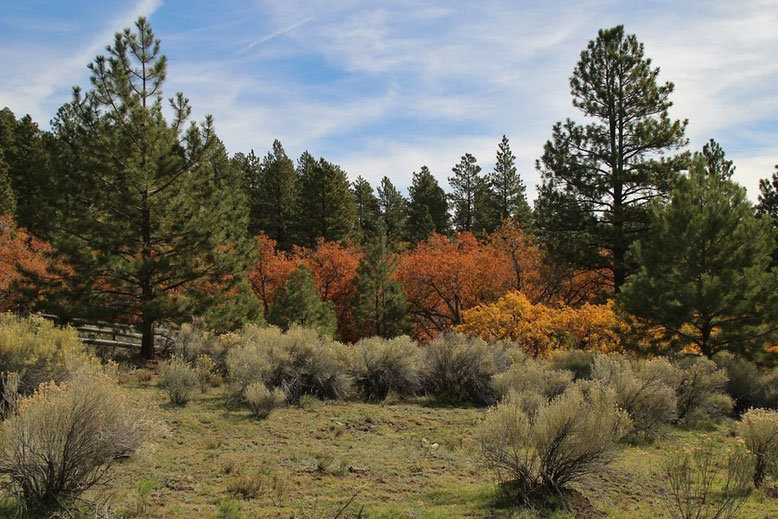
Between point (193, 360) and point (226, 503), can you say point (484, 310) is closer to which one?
Answer: point (193, 360)

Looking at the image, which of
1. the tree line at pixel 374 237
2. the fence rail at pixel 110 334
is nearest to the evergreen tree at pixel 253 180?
the tree line at pixel 374 237

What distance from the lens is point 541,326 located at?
16719 millimetres

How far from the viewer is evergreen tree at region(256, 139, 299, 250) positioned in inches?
1858

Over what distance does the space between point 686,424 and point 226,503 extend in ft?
27.2

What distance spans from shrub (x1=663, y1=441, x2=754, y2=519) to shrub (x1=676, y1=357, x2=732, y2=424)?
2.85 m

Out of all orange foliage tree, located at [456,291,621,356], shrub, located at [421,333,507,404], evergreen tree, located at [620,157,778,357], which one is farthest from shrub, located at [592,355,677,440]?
orange foliage tree, located at [456,291,621,356]

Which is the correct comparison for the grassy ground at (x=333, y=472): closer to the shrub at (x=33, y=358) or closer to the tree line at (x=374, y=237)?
the shrub at (x=33, y=358)

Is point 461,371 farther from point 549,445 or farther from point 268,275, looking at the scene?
point 268,275

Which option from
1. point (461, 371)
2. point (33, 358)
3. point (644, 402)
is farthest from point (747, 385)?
point (33, 358)

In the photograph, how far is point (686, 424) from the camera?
9.34 m

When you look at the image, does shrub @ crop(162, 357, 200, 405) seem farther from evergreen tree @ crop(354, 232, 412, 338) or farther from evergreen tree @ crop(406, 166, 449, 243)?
evergreen tree @ crop(406, 166, 449, 243)

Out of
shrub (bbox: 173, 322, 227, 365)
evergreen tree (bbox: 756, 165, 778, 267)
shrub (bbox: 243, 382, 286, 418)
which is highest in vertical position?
evergreen tree (bbox: 756, 165, 778, 267)

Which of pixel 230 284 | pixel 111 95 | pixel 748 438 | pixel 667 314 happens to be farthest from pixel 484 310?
pixel 111 95

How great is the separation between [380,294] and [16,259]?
653 inches
